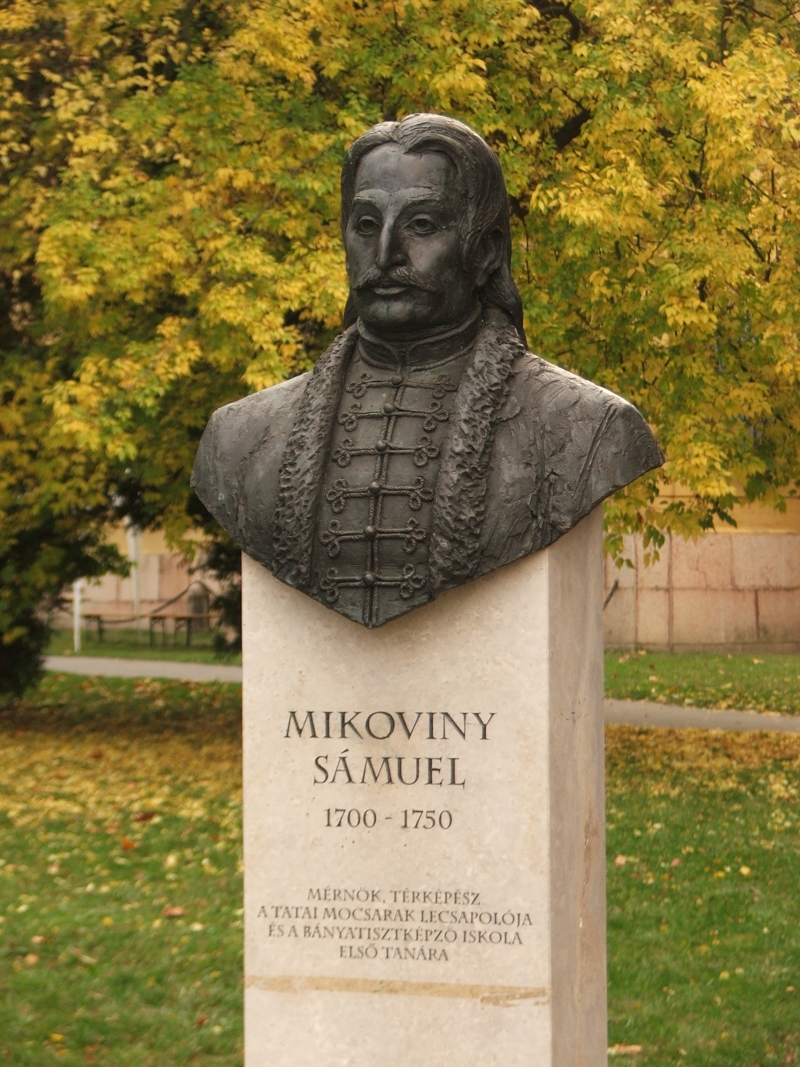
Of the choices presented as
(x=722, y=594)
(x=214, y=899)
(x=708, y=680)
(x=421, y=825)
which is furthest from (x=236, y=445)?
(x=722, y=594)

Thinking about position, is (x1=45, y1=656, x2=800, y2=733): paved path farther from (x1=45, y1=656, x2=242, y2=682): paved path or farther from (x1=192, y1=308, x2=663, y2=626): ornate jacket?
(x1=192, y1=308, x2=663, y2=626): ornate jacket

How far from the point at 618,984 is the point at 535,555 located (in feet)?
9.95

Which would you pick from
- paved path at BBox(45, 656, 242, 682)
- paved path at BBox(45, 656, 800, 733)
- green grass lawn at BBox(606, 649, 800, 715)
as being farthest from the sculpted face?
paved path at BBox(45, 656, 242, 682)

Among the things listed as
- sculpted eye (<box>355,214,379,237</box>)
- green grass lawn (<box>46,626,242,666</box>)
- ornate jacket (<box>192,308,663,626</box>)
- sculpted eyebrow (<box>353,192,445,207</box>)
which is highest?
sculpted eyebrow (<box>353,192,445,207</box>)

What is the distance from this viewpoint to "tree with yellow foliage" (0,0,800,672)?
34.3 feet

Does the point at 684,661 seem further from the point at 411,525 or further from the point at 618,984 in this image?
the point at 411,525

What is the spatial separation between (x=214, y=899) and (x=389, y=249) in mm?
4436

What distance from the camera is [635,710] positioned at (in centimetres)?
1622

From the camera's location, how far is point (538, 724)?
483 centimetres

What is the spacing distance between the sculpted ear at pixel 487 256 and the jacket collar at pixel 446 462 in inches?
5.6

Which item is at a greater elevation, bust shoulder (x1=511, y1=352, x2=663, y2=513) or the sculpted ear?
the sculpted ear

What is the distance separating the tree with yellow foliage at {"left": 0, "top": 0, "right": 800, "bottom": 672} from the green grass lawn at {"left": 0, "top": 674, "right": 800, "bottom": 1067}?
2063 millimetres

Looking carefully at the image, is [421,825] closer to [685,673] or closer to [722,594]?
[685,673]

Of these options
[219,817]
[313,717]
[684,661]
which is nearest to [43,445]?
[219,817]
